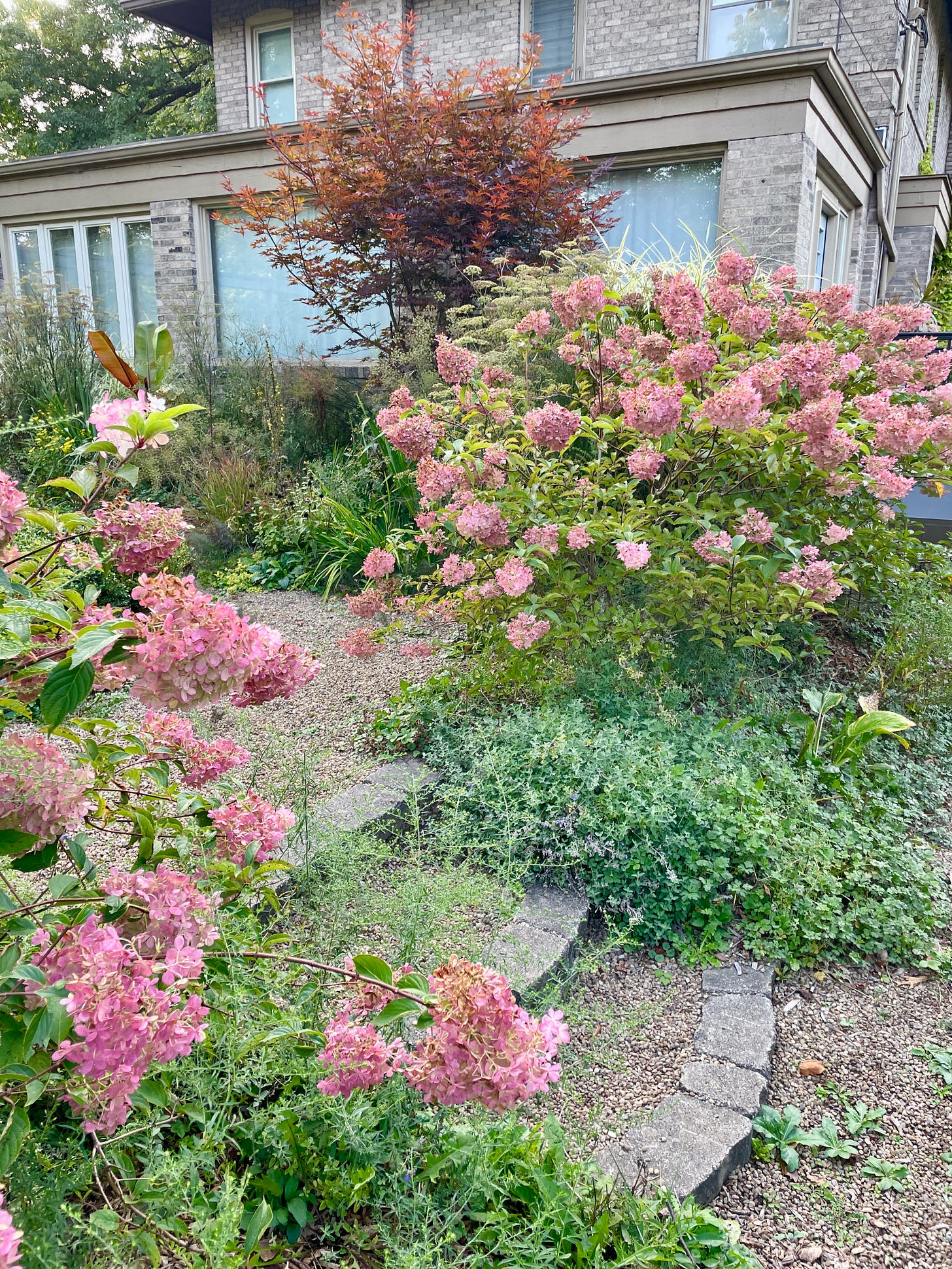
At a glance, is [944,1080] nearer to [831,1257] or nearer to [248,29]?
[831,1257]

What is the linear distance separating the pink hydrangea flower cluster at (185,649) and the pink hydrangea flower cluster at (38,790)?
131 millimetres

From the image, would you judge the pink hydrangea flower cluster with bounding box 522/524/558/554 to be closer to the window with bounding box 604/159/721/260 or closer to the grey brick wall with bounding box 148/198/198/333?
the window with bounding box 604/159/721/260

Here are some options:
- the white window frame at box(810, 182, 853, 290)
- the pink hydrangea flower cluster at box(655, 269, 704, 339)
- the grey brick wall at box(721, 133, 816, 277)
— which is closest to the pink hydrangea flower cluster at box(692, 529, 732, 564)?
the pink hydrangea flower cluster at box(655, 269, 704, 339)

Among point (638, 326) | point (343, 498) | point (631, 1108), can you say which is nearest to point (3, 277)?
point (343, 498)

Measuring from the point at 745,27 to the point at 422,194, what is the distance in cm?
547

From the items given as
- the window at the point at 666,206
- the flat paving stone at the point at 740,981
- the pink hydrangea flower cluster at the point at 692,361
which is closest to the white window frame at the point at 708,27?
the window at the point at 666,206

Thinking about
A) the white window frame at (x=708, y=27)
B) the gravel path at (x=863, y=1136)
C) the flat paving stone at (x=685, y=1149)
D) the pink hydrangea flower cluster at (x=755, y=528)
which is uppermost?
the white window frame at (x=708, y=27)

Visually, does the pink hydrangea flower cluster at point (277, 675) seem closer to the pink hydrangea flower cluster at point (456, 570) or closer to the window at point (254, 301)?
the pink hydrangea flower cluster at point (456, 570)

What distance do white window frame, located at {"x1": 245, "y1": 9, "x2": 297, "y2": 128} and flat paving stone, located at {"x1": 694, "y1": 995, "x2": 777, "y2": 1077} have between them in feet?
41.2

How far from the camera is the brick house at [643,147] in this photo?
22.9 ft

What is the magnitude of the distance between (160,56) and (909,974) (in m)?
25.0

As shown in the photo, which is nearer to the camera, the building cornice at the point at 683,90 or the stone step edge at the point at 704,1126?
the stone step edge at the point at 704,1126

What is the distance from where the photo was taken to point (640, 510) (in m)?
3.07

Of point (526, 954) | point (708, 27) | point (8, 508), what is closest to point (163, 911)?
point (8, 508)
